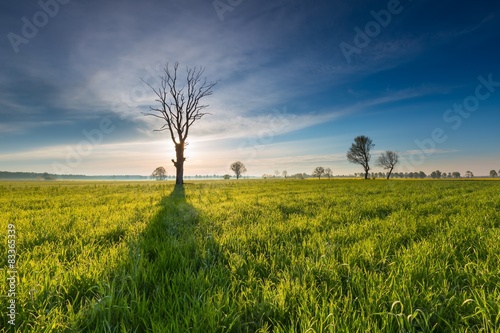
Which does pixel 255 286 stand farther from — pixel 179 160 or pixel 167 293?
pixel 179 160

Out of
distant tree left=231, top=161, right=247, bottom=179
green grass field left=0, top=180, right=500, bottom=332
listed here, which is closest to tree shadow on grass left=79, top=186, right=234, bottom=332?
green grass field left=0, top=180, right=500, bottom=332

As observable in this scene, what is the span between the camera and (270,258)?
3400 millimetres

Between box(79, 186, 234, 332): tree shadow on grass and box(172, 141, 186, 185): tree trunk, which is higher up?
box(172, 141, 186, 185): tree trunk

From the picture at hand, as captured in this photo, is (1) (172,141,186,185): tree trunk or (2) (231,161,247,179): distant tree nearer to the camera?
(1) (172,141,186,185): tree trunk

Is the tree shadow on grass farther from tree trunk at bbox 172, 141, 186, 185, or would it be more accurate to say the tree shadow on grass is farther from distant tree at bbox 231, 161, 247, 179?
distant tree at bbox 231, 161, 247, 179

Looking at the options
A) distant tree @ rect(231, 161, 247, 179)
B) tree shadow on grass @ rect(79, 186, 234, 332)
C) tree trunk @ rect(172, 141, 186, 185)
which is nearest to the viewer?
tree shadow on grass @ rect(79, 186, 234, 332)

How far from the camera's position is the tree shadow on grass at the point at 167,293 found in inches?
75.2

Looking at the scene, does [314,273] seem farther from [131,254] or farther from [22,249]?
[22,249]

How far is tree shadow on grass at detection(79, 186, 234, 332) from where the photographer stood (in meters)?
1.91

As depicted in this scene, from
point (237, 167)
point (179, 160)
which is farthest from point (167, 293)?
point (237, 167)

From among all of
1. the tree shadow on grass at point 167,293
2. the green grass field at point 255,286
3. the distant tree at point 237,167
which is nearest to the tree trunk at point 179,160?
the green grass field at point 255,286

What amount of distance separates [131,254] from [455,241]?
5385 mm

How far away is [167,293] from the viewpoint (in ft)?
8.12

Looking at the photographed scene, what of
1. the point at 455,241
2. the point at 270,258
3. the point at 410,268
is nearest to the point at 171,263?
the point at 270,258
